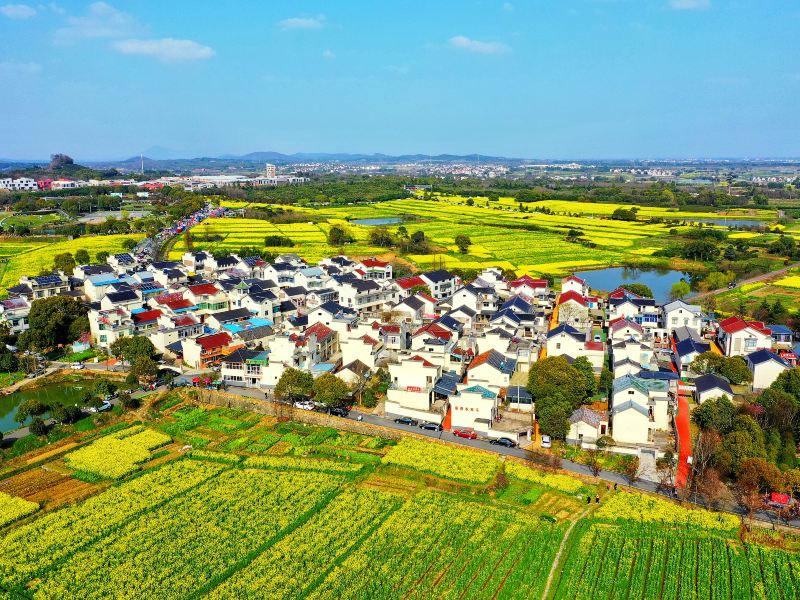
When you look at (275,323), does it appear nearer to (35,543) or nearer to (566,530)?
(35,543)

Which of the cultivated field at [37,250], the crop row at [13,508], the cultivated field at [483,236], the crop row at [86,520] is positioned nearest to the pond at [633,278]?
the cultivated field at [483,236]

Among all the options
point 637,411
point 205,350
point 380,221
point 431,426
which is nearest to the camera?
point 637,411

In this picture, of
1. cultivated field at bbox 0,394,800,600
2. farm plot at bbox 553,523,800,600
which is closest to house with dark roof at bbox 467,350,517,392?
cultivated field at bbox 0,394,800,600

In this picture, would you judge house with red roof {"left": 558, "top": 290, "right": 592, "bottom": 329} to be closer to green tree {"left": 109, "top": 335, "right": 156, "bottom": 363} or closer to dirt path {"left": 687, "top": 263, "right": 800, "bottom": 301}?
dirt path {"left": 687, "top": 263, "right": 800, "bottom": 301}

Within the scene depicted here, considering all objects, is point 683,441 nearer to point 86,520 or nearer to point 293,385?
point 293,385

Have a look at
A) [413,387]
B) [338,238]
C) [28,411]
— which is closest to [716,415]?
[413,387]

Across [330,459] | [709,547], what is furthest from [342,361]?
[709,547]
